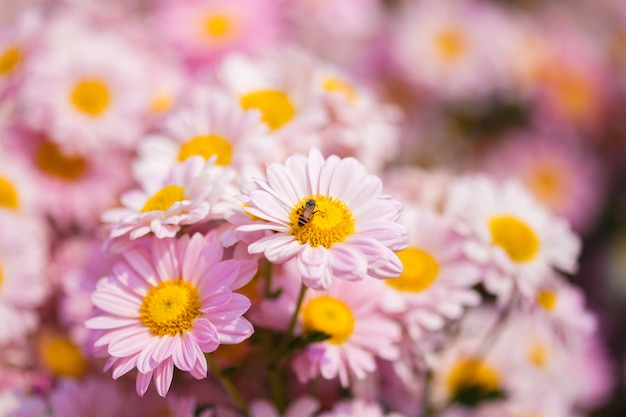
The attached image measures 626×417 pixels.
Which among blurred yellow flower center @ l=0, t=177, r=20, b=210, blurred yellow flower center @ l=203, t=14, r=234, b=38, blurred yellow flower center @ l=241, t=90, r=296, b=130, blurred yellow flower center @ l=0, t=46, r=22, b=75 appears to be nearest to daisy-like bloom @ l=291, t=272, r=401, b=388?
blurred yellow flower center @ l=241, t=90, r=296, b=130

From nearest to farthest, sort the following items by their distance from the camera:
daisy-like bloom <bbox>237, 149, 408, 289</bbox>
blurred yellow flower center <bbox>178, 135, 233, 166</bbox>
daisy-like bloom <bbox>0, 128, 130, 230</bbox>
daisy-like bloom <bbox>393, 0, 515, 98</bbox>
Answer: daisy-like bloom <bbox>237, 149, 408, 289</bbox>, blurred yellow flower center <bbox>178, 135, 233, 166</bbox>, daisy-like bloom <bbox>0, 128, 130, 230</bbox>, daisy-like bloom <bbox>393, 0, 515, 98</bbox>

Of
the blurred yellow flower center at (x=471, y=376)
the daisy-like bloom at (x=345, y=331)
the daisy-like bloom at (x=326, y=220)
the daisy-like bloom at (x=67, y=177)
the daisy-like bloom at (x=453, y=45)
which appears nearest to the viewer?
the daisy-like bloom at (x=326, y=220)

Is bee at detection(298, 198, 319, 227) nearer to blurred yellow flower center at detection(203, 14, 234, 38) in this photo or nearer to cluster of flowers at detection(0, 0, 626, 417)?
cluster of flowers at detection(0, 0, 626, 417)

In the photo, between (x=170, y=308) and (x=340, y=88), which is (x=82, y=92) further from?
(x=170, y=308)

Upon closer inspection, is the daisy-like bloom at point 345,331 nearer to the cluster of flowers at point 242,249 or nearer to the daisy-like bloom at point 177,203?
the cluster of flowers at point 242,249

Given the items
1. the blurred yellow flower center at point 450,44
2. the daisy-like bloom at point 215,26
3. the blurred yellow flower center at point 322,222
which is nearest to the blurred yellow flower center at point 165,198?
the blurred yellow flower center at point 322,222

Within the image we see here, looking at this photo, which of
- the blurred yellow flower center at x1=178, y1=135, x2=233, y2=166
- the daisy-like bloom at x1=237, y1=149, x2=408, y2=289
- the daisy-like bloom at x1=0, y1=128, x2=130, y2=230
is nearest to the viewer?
the daisy-like bloom at x1=237, y1=149, x2=408, y2=289

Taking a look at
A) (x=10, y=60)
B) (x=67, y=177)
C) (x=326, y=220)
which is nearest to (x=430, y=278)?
(x=326, y=220)
